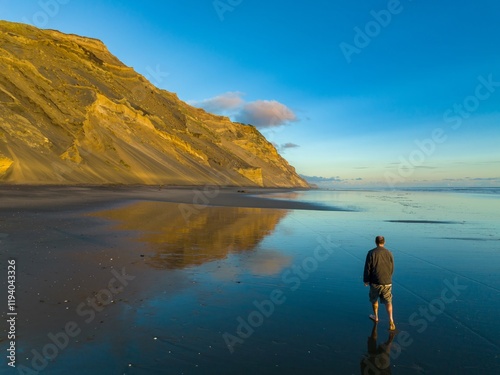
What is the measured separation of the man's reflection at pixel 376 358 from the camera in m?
5.45

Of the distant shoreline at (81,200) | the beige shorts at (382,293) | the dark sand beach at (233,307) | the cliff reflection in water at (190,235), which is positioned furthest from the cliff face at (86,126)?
the beige shorts at (382,293)

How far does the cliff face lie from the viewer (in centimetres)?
5150

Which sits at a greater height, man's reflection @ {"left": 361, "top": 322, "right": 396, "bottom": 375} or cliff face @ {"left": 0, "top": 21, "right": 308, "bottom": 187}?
cliff face @ {"left": 0, "top": 21, "right": 308, "bottom": 187}

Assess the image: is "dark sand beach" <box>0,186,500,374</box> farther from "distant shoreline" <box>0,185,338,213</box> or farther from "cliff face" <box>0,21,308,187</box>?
"cliff face" <box>0,21,308,187</box>

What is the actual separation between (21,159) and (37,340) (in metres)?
48.9

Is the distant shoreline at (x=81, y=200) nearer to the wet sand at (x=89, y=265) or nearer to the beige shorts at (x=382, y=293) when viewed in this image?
the wet sand at (x=89, y=265)

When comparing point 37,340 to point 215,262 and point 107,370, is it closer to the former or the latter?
point 107,370

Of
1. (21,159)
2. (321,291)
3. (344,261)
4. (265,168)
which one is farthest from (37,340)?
(265,168)

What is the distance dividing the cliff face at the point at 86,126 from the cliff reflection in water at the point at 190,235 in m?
31.4

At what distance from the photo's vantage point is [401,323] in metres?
7.43

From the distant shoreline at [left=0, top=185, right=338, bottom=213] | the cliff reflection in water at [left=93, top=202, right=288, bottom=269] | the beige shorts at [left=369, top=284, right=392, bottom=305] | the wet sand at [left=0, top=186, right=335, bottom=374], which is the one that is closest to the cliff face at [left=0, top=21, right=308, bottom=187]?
the distant shoreline at [left=0, top=185, right=338, bottom=213]

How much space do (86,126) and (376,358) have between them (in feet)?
242

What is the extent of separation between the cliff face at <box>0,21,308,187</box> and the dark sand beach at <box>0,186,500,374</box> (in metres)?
39.9

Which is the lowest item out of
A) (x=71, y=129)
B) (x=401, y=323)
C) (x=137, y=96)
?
(x=401, y=323)
